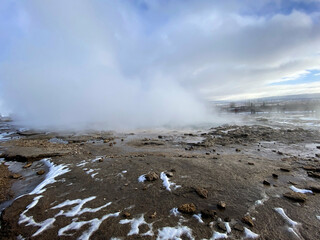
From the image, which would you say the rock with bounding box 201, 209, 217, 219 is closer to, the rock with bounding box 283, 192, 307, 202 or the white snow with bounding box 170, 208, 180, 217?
the white snow with bounding box 170, 208, 180, 217

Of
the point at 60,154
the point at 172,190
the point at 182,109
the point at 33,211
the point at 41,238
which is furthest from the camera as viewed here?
the point at 182,109

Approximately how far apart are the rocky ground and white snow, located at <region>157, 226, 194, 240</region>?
18 mm

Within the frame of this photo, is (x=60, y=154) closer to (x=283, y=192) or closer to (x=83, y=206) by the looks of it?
(x=83, y=206)

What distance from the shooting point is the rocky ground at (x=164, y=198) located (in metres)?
2.97

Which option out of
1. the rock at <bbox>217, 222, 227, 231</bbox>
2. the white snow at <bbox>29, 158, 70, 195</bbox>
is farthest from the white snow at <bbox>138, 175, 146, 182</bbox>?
the white snow at <bbox>29, 158, 70, 195</bbox>

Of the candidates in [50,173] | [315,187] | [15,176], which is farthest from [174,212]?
[15,176]

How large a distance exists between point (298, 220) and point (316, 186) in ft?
6.54

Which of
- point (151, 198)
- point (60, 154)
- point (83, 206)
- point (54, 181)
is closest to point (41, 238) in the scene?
point (83, 206)

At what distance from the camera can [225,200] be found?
3814mm

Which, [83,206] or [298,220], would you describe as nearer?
[298,220]

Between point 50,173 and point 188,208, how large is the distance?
209 inches

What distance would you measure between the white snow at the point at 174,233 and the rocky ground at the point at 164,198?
18 mm

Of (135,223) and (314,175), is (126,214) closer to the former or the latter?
(135,223)

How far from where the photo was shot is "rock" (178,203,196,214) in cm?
339
